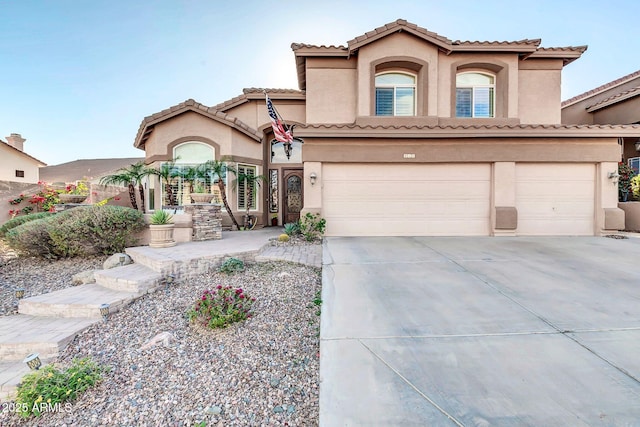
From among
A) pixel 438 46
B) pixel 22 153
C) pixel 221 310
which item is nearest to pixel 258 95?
pixel 438 46

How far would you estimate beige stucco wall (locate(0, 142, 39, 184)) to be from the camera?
60.8 feet

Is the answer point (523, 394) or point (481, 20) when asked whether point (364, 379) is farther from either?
point (481, 20)

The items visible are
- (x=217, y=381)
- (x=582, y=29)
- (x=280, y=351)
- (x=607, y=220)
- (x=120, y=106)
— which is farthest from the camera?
(x=120, y=106)

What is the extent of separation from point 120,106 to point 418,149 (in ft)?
55.5

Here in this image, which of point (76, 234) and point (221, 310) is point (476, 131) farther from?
point (76, 234)

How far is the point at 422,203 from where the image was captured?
9805mm

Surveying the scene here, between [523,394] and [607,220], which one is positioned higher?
[607,220]

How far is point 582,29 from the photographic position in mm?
11586

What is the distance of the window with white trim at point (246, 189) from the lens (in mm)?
12250

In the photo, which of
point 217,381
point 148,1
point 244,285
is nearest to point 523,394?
point 217,381

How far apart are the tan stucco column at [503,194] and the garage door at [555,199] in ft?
0.94

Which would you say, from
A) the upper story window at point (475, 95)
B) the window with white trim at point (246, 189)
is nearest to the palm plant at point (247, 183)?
the window with white trim at point (246, 189)

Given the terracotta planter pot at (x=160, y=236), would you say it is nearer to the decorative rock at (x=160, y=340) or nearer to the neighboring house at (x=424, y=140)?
the neighboring house at (x=424, y=140)

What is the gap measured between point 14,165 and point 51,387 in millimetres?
25588
